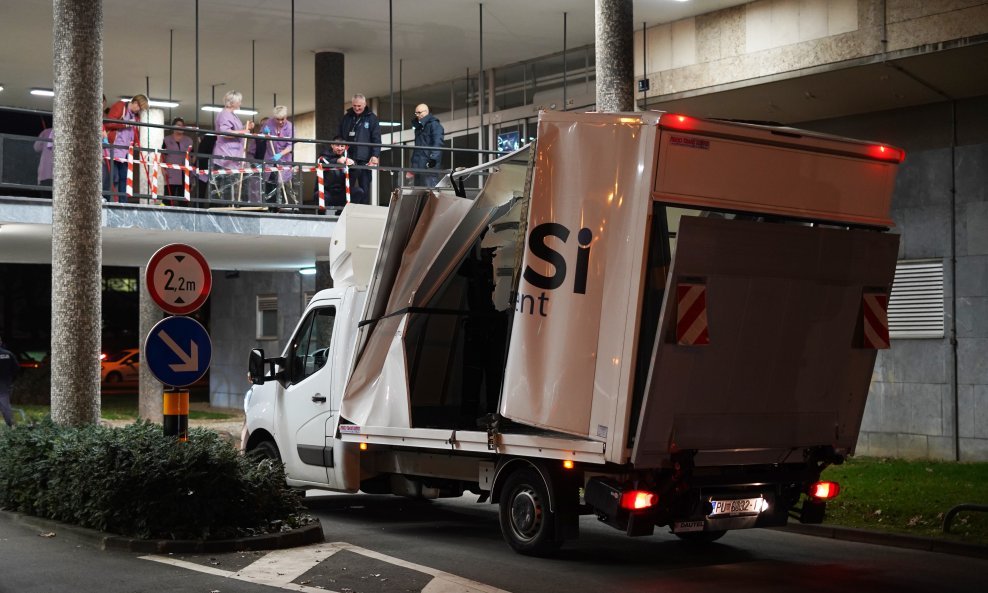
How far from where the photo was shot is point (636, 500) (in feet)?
29.2

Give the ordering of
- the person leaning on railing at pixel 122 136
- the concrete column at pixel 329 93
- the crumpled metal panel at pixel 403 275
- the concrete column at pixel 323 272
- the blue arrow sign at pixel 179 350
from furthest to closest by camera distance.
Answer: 1. the concrete column at pixel 329 93
2. the concrete column at pixel 323 272
3. the person leaning on railing at pixel 122 136
4. the crumpled metal panel at pixel 403 275
5. the blue arrow sign at pixel 179 350

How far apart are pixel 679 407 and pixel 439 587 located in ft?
6.75

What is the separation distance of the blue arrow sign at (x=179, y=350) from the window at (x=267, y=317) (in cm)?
1999

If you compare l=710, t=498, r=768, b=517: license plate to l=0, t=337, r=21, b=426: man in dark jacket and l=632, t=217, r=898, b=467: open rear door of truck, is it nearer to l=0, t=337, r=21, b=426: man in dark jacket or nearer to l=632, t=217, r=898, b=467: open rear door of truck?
l=632, t=217, r=898, b=467: open rear door of truck

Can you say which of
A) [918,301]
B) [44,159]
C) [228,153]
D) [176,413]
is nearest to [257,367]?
[176,413]

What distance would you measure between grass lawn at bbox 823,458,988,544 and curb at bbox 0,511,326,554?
497 cm

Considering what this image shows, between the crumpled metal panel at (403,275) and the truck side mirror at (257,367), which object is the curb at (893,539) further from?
the truck side mirror at (257,367)

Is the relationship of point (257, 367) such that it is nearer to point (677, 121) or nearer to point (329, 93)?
point (677, 121)

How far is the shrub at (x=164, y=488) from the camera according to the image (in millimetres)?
10258

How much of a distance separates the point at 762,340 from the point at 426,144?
40.2 ft

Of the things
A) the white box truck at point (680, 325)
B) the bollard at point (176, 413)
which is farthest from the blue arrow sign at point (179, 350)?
the white box truck at point (680, 325)

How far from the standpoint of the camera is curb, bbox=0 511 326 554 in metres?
9.99

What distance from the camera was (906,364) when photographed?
1770cm

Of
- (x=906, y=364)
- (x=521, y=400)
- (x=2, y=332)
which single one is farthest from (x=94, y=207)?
(x=2, y=332)
